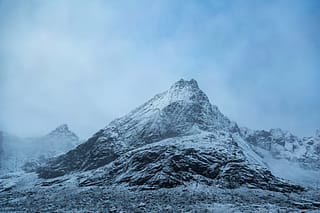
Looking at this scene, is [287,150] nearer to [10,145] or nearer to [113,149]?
[113,149]

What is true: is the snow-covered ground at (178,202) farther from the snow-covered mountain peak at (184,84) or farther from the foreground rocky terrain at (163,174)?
the snow-covered mountain peak at (184,84)

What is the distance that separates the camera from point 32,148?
601 ft

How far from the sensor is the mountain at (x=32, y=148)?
15791 centimetres

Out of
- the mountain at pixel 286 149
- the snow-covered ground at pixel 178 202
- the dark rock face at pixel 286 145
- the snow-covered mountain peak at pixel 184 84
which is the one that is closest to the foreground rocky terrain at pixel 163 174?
the snow-covered mountain peak at pixel 184 84

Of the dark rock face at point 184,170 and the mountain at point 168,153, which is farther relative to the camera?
the mountain at point 168,153

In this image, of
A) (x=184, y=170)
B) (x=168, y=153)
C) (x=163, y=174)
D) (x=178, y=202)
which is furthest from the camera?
(x=168, y=153)

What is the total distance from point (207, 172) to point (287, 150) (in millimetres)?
121845

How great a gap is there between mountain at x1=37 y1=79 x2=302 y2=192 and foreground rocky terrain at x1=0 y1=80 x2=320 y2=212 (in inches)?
8.5

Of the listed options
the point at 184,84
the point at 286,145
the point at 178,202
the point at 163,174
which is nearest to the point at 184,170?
the point at 163,174

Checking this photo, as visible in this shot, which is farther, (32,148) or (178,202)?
(32,148)

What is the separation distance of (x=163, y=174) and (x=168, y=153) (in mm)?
10787

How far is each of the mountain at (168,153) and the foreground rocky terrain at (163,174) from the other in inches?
8.5

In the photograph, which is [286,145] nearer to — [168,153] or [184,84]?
[184,84]

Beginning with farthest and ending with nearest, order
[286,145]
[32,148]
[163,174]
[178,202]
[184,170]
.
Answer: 1. [32,148]
2. [286,145]
3. [184,170]
4. [163,174]
5. [178,202]
